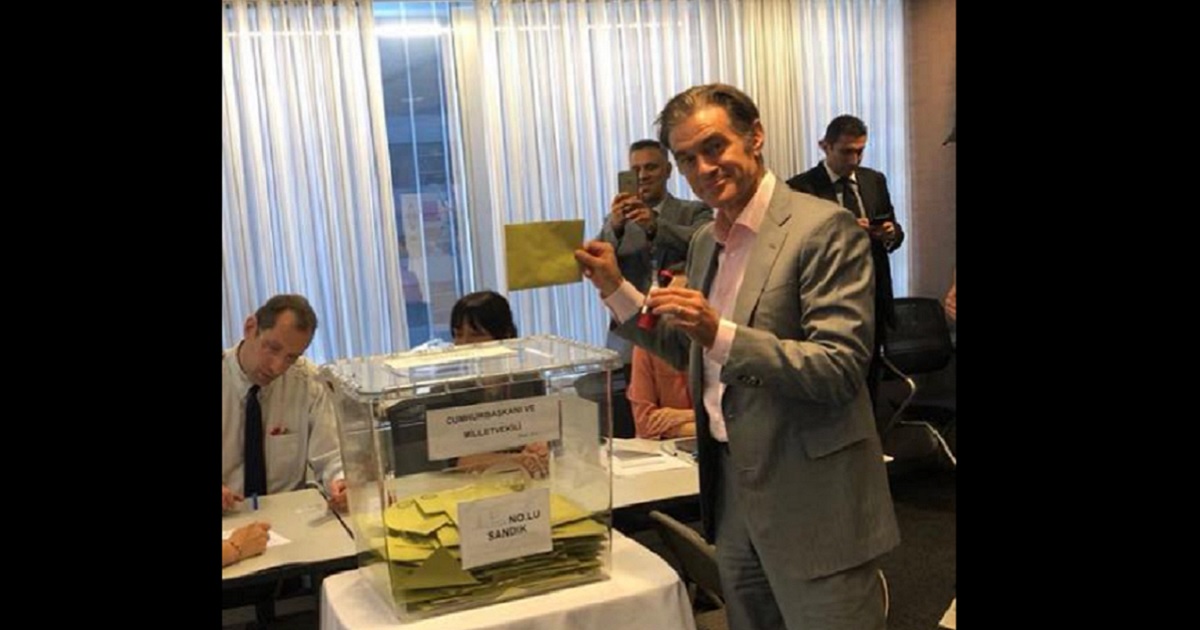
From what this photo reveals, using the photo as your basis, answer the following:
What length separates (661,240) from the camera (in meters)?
3.62

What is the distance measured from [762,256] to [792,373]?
0.22 meters

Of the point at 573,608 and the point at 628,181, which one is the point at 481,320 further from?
the point at 573,608

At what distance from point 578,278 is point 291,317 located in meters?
1.43

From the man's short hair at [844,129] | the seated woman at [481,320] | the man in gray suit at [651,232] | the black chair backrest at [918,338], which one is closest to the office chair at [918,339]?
the black chair backrest at [918,338]

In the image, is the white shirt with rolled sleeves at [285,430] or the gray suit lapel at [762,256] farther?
the white shirt with rolled sleeves at [285,430]

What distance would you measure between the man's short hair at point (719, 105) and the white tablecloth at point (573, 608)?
724mm

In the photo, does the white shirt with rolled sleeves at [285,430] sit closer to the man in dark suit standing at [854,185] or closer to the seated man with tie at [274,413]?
the seated man with tie at [274,413]

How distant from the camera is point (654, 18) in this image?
4750 millimetres

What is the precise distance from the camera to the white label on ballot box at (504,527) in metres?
1.40

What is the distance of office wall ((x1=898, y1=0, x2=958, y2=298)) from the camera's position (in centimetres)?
509

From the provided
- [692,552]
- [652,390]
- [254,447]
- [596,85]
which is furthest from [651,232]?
[692,552]

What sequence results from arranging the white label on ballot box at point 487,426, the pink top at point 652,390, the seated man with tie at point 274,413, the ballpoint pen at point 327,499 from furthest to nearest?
the pink top at point 652,390 → the seated man with tie at point 274,413 → the ballpoint pen at point 327,499 → the white label on ballot box at point 487,426
